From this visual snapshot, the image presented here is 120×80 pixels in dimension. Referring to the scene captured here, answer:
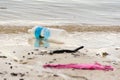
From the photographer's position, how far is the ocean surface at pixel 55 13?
12.9 metres

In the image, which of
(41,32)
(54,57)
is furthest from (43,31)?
(54,57)

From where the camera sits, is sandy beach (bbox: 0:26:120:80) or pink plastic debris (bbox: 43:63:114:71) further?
pink plastic debris (bbox: 43:63:114:71)

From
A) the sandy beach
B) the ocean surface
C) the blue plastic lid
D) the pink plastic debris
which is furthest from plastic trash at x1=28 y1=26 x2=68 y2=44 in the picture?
the ocean surface

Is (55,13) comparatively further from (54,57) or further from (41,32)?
(54,57)

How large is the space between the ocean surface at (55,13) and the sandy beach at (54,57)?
11.0ft

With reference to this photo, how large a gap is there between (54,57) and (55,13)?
26.8 feet

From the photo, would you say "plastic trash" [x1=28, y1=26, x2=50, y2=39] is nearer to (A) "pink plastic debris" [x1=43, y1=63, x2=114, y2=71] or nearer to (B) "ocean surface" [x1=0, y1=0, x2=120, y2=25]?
(A) "pink plastic debris" [x1=43, y1=63, x2=114, y2=71]

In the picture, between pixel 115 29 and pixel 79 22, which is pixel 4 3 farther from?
pixel 115 29

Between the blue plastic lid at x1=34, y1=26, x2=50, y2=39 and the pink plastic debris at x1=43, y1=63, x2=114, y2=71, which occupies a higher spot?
the blue plastic lid at x1=34, y1=26, x2=50, y2=39

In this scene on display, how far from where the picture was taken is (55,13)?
1471 cm

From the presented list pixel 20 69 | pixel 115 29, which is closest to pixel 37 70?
pixel 20 69

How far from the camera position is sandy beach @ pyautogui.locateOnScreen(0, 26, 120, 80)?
5.61 meters

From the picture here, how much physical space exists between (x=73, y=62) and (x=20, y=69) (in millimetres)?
971

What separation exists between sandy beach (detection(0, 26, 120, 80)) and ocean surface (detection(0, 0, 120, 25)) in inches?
132
